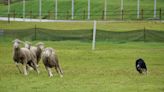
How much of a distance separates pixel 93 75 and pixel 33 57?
308cm

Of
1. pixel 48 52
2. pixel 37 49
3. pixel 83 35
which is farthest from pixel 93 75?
pixel 83 35

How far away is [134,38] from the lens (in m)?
47.7

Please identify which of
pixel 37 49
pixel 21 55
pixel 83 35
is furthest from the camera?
pixel 83 35

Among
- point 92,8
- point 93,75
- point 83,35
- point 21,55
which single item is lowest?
point 93,75

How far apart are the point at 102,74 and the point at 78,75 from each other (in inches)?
43.6

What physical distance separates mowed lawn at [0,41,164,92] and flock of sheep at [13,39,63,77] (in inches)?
13.4

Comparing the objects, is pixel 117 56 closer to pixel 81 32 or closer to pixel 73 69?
pixel 73 69

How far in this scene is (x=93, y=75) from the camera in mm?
23016

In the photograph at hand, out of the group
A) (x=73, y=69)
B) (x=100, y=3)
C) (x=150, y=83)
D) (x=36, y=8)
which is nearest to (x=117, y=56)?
(x=73, y=69)

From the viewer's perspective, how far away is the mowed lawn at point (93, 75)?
18.6 meters

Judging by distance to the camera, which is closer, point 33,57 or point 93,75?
point 93,75

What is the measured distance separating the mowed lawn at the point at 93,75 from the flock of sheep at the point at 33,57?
0.34 metres

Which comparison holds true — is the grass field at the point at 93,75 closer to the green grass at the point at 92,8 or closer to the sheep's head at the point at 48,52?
the sheep's head at the point at 48,52

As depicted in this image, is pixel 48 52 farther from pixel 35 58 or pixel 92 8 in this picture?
pixel 92 8
